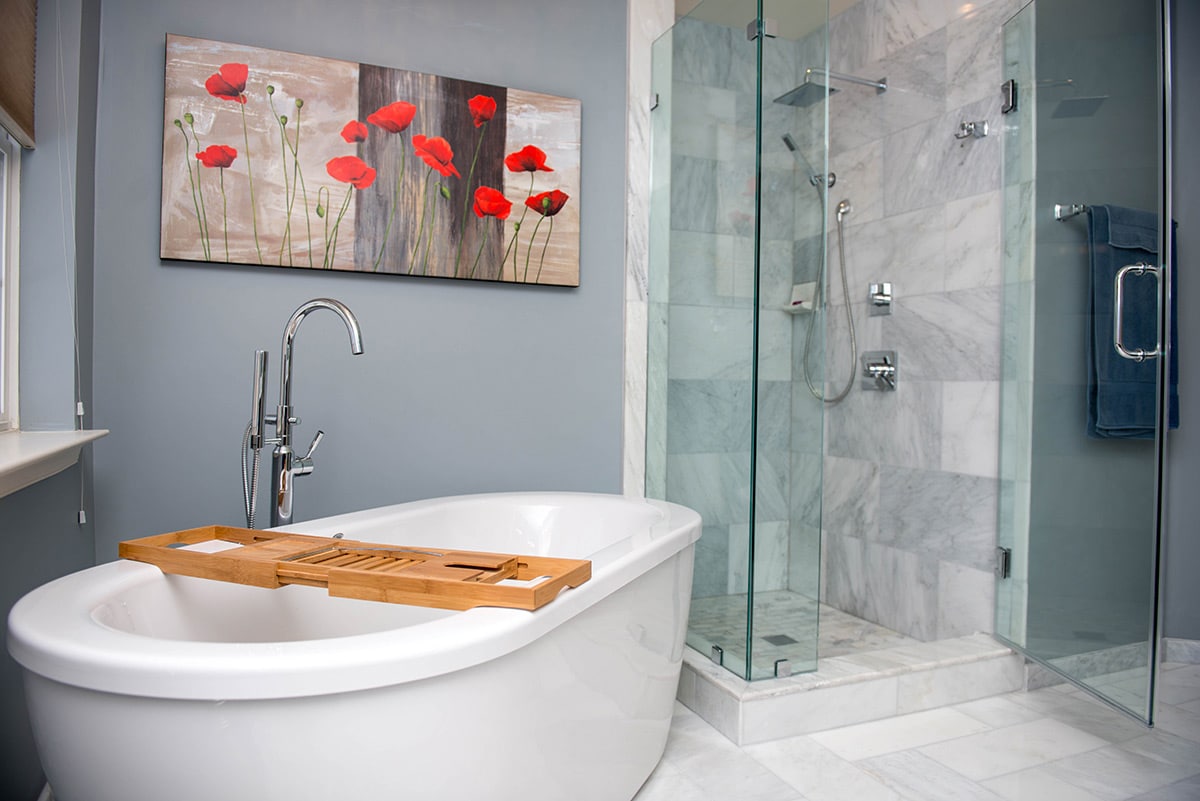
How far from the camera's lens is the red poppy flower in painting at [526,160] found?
8.14 ft

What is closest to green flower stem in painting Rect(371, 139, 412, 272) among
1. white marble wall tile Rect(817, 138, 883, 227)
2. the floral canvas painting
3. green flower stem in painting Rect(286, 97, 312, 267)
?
the floral canvas painting

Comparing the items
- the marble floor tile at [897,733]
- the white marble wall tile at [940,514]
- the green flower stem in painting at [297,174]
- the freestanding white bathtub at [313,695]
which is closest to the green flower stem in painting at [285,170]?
the green flower stem in painting at [297,174]

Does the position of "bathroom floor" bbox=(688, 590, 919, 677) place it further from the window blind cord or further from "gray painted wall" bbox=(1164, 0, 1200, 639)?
the window blind cord

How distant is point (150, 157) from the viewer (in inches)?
83.1

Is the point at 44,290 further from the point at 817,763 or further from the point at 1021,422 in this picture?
the point at 1021,422

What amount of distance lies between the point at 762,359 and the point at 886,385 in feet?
3.51

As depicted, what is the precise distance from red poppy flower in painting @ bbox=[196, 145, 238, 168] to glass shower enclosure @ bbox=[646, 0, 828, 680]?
4.83 ft

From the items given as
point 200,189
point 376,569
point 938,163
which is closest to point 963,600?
point 938,163

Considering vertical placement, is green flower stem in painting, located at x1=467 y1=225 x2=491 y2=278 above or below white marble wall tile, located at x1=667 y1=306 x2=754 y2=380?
above

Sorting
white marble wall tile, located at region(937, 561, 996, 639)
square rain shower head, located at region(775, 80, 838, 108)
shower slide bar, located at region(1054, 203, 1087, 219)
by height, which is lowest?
white marble wall tile, located at region(937, 561, 996, 639)

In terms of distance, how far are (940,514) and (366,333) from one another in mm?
2109

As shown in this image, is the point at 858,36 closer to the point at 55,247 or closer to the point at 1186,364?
the point at 1186,364

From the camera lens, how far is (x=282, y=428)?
1.85 metres

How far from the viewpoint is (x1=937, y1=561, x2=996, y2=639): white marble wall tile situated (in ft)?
8.11
